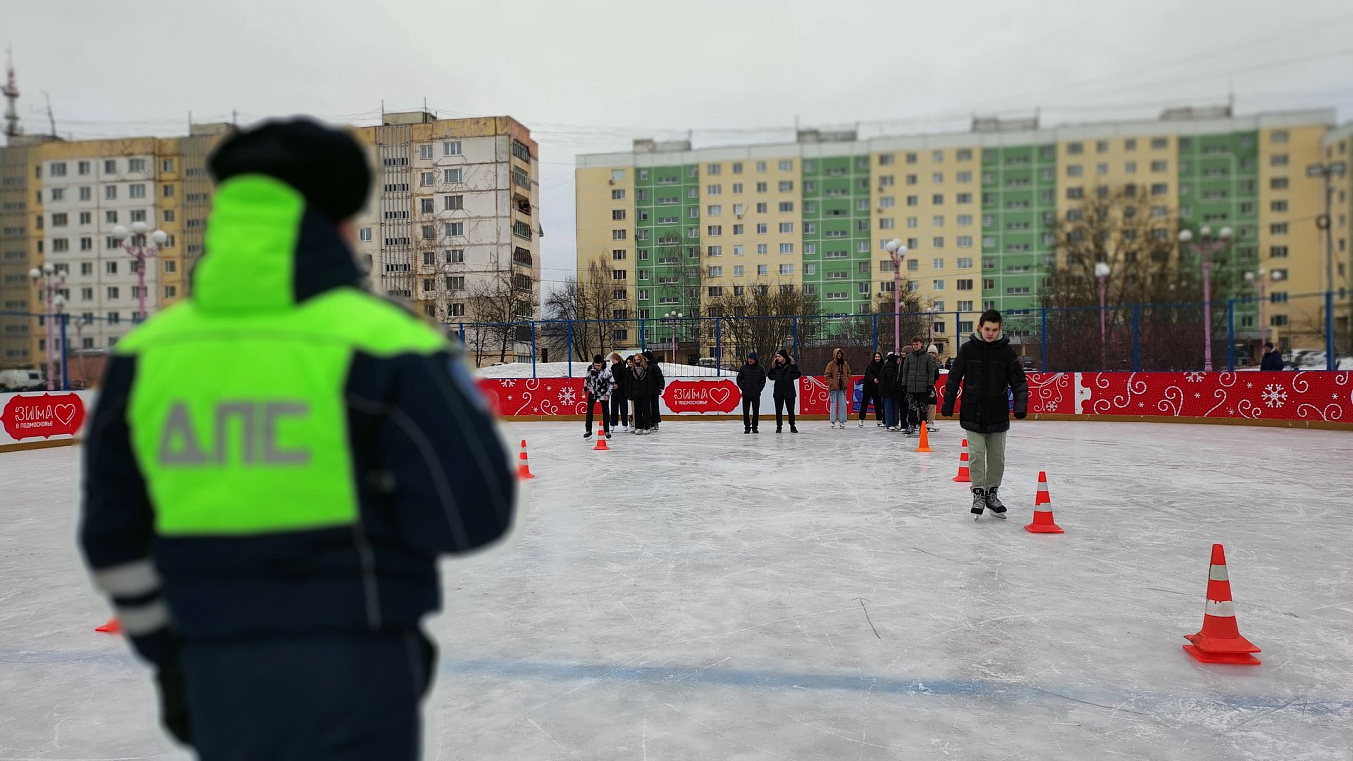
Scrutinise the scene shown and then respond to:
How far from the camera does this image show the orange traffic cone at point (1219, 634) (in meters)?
4.00

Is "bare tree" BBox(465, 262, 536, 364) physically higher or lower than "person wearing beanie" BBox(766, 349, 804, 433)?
higher

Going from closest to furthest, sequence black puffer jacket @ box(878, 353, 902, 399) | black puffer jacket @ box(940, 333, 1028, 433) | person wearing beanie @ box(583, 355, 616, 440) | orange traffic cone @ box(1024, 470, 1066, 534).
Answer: orange traffic cone @ box(1024, 470, 1066, 534), black puffer jacket @ box(940, 333, 1028, 433), person wearing beanie @ box(583, 355, 616, 440), black puffer jacket @ box(878, 353, 902, 399)

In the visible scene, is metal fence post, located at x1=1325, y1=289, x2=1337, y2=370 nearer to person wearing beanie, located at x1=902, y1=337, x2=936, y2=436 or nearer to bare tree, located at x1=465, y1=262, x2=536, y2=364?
person wearing beanie, located at x1=902, y1=337, x2=936, y2=436

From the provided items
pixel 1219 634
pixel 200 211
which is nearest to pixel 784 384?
pixel 1219 634

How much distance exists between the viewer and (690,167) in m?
75.2

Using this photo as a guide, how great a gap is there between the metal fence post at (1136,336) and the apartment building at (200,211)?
1627 inches

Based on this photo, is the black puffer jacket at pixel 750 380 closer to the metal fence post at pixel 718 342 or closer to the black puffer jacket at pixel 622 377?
the black puffer jacket at pixel 622 377

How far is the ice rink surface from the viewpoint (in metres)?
3.25

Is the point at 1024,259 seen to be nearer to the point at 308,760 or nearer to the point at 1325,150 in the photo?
the point at 1325,150

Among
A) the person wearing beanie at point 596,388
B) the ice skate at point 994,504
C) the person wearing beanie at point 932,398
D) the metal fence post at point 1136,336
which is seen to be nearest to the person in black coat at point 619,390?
the person wearing beanie at point 596,388

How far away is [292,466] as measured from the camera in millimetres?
1346

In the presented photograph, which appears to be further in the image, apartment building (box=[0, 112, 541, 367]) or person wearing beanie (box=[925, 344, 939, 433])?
apartment building (box=[0, 112, 541, 367])

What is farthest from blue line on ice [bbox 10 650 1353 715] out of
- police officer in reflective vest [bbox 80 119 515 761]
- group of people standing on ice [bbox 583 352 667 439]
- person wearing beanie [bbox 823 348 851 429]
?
person wearing beanie [bbox 823 348 851 429]

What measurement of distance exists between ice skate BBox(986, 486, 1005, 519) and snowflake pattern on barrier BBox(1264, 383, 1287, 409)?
12948mm
